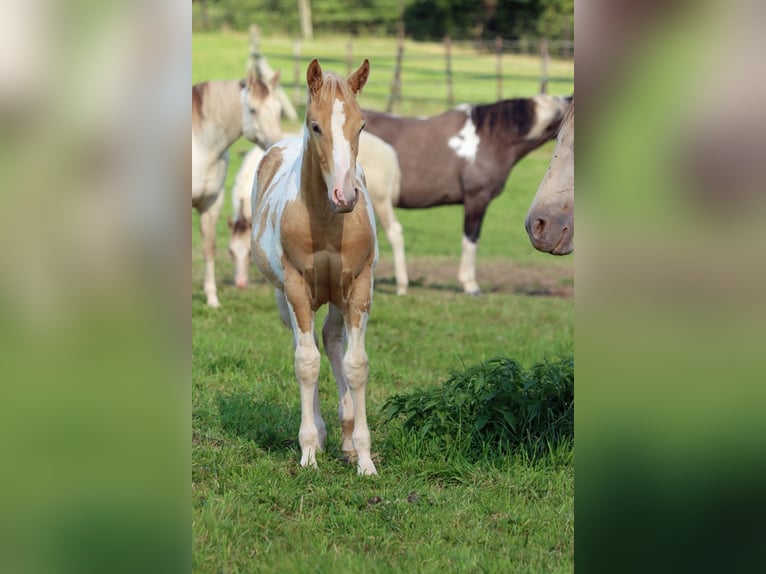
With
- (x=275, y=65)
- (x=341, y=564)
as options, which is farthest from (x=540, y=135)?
(x=275, y=65)

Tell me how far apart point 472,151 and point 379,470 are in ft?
25.5

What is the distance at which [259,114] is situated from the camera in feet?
32.0

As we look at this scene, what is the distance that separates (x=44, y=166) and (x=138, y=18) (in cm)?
39

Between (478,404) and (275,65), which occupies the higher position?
(275,65)

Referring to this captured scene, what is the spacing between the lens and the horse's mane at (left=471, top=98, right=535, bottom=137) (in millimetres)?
11837

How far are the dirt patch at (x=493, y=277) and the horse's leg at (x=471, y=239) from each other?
230mm

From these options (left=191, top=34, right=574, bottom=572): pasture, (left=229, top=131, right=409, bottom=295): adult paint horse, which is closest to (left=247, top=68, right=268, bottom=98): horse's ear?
(left=229, top=131, right=409, bottom=295): adult paint horse

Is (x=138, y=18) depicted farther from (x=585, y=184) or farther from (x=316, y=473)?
(x=316, y=473)

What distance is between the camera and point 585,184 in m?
2.09

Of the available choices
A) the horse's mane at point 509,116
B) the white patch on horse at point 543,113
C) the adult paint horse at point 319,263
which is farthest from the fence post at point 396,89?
the adult paint horse at point 319,263

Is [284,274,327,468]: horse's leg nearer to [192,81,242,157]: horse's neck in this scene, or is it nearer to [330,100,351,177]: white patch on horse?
[330,100,351,177]: white patch on horse

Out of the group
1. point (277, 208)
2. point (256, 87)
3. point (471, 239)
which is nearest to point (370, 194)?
point (471, 239)

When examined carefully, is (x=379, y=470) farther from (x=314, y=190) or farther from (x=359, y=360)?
(x=314, y=190)

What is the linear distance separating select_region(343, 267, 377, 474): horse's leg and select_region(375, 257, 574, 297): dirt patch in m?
6.48
